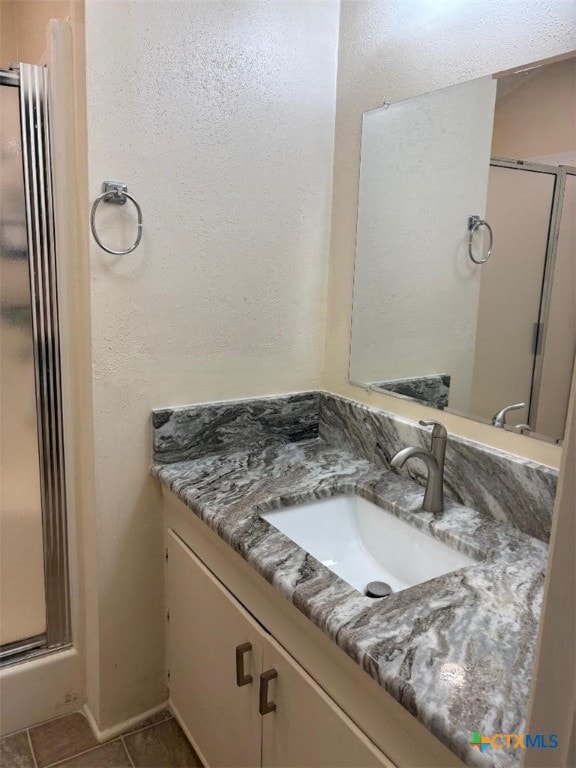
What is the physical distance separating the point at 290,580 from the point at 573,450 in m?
0.64

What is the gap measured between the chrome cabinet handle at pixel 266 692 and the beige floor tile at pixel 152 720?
0.74m

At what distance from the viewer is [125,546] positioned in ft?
4.89

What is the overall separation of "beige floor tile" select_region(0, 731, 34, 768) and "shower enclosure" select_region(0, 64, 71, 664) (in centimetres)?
22

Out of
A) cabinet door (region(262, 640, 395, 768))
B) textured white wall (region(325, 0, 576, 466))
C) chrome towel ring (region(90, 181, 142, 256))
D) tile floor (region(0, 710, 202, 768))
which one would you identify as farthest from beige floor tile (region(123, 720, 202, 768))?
chrome towel ring (region(90, 181, 142, 256))

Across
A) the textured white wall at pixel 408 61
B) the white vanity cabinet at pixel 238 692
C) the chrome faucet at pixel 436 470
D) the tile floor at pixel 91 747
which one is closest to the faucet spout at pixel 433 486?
the chrome faucet at pixel 436 470

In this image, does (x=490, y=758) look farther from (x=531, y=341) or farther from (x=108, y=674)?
(x=108, y=674)

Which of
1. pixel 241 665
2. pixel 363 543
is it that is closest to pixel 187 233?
pixel 363 543

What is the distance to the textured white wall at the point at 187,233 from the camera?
51.4 inches

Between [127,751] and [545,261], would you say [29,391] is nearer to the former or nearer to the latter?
[127,751]

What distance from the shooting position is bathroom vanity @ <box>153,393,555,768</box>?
2.44 feet

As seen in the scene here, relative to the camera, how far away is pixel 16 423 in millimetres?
1480

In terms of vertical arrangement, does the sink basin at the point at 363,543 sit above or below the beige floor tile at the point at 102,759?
above

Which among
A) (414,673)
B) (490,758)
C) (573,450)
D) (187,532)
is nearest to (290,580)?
(414,673)

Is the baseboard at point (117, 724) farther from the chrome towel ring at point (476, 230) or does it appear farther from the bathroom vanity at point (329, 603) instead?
the chrome towel ring at point (476, 230)
